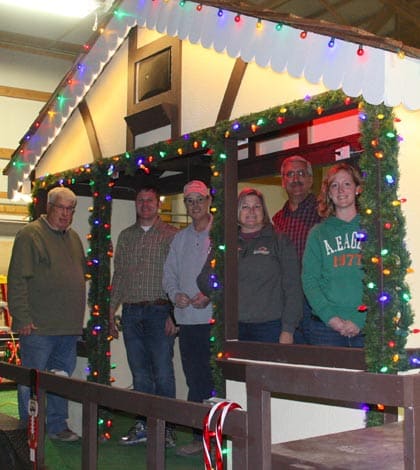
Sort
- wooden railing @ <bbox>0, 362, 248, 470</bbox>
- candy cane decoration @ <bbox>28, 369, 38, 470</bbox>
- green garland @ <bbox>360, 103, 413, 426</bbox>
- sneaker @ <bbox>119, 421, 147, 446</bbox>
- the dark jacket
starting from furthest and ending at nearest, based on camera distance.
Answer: sneaker @ <bbox>119, 421, 147, 446</bbox> < the dark jacket < candy cane decoration @ <bbox>28, 369, 38, 470</bbox> < green garland @ <bbox>360, 103, 413, 426</bbox> < wooden railing @ <bbox>0, 362, 248, 470</bbox>

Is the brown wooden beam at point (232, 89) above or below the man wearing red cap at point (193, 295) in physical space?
above

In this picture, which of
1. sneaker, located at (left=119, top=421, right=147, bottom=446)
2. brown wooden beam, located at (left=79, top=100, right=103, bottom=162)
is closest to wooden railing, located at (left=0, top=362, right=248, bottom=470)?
sneaker, located at (left=119, top=421, right=147, bottom=446)

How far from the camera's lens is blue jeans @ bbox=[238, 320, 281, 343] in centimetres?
458

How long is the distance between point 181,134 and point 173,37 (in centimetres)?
71

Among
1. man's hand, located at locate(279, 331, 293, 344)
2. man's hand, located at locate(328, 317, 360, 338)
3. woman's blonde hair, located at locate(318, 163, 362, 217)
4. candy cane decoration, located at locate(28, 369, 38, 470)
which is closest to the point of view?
candy cane decoration, located at locate(28, 369, 38, 470)

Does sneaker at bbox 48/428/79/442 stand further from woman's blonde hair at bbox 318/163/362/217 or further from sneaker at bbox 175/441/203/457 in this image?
woman's blonde hair at bbox 318/163/362/217

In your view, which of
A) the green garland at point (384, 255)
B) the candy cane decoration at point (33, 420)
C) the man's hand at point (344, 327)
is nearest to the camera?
the green garland at point (384, 255)

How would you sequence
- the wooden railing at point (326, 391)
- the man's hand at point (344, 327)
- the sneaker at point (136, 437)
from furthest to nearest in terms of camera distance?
1. the sneaker at point (136, 437)
2. the man's hand at point (344, 327)
3. the wooden railing at point (326, 391)

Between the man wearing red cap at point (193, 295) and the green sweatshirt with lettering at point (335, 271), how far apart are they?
1.07 meters

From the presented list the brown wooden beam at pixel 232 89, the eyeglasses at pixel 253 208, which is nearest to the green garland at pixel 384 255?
the eyeglasses at pixel 253 208

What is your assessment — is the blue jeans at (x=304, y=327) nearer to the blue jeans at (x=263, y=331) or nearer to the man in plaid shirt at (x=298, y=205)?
the blue jeans at (x=263, y=331)

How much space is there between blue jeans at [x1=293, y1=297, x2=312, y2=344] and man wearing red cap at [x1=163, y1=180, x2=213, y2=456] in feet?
1.97

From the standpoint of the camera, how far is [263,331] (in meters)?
4.61

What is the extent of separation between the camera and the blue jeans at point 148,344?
541cm
